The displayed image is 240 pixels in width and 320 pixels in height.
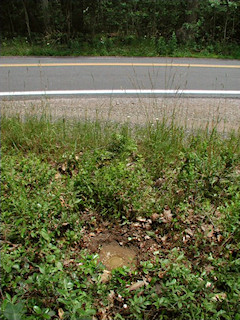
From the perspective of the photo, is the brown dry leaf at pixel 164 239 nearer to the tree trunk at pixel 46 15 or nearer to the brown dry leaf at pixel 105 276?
the brown dry leaf at pixel 105 276

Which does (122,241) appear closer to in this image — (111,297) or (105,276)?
(105,276)

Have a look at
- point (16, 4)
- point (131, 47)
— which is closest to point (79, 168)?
point (131, 47)

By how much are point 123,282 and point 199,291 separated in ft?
1.88

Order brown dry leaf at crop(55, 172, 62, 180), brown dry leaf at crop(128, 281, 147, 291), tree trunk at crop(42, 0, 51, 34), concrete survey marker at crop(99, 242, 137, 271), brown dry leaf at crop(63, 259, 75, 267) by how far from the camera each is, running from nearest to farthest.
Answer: brown dry leaf at crop(128, 281, 147, 291) < brown dry leaf at crop(63, 259, 75, 267) < concrete survey marker at crop(99, 242, 137, 271) < brown dry leaf at crop(55, 172, 62, 180) < tree trunk at crop(42, 0, 51, 34)

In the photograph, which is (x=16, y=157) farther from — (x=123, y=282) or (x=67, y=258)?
(x=123, y=282)

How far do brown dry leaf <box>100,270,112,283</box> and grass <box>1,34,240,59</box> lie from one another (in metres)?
9.50

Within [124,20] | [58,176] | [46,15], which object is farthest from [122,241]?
[46,15]

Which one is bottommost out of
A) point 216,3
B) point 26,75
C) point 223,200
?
point 223,200

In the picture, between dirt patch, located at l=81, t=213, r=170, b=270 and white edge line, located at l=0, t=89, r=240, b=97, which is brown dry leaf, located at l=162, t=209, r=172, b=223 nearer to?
dirt patch, located at l=81, t=213, r=170, b=270

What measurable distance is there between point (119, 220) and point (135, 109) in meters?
3.14

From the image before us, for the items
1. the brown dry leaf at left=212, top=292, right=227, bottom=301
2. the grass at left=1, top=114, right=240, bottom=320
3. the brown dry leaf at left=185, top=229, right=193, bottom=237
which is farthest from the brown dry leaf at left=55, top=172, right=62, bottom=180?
the brown dry leaf at left=212, top=292, right=227, bottom=301

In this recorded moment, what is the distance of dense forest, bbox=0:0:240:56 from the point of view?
1224cm

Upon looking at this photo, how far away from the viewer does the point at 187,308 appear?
224 cm

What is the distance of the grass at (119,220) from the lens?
229 cm
